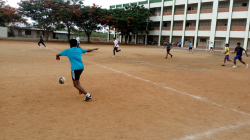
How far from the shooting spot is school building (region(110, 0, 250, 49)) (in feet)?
112

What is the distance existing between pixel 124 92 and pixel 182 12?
131 ft

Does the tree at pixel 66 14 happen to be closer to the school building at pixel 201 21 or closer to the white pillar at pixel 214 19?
the school building at pixel 201 21

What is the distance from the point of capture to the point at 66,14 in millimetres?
35219

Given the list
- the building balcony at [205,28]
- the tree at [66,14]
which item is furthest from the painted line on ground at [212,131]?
the building balcony at [205,28]

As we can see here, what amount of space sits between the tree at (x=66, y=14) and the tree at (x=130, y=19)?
19.2 feet

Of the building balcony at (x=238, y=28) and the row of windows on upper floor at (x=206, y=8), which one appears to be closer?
the building balcony at (x=238, y=28)

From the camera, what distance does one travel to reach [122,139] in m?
3.33

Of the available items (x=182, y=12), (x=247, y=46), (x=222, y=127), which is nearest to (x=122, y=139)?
(x=222, y=127)

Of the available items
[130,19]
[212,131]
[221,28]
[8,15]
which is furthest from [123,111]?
[130,19]

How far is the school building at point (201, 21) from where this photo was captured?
34.2 meters

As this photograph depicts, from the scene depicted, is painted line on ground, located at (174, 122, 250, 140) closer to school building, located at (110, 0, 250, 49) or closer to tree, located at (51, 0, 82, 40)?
school building, located at (110, 0, 250, 49)

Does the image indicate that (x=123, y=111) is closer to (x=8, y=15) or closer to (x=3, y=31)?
(x=8, y=15)

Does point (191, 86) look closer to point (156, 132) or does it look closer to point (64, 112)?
point (156, 132)

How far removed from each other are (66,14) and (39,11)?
6136 mm
